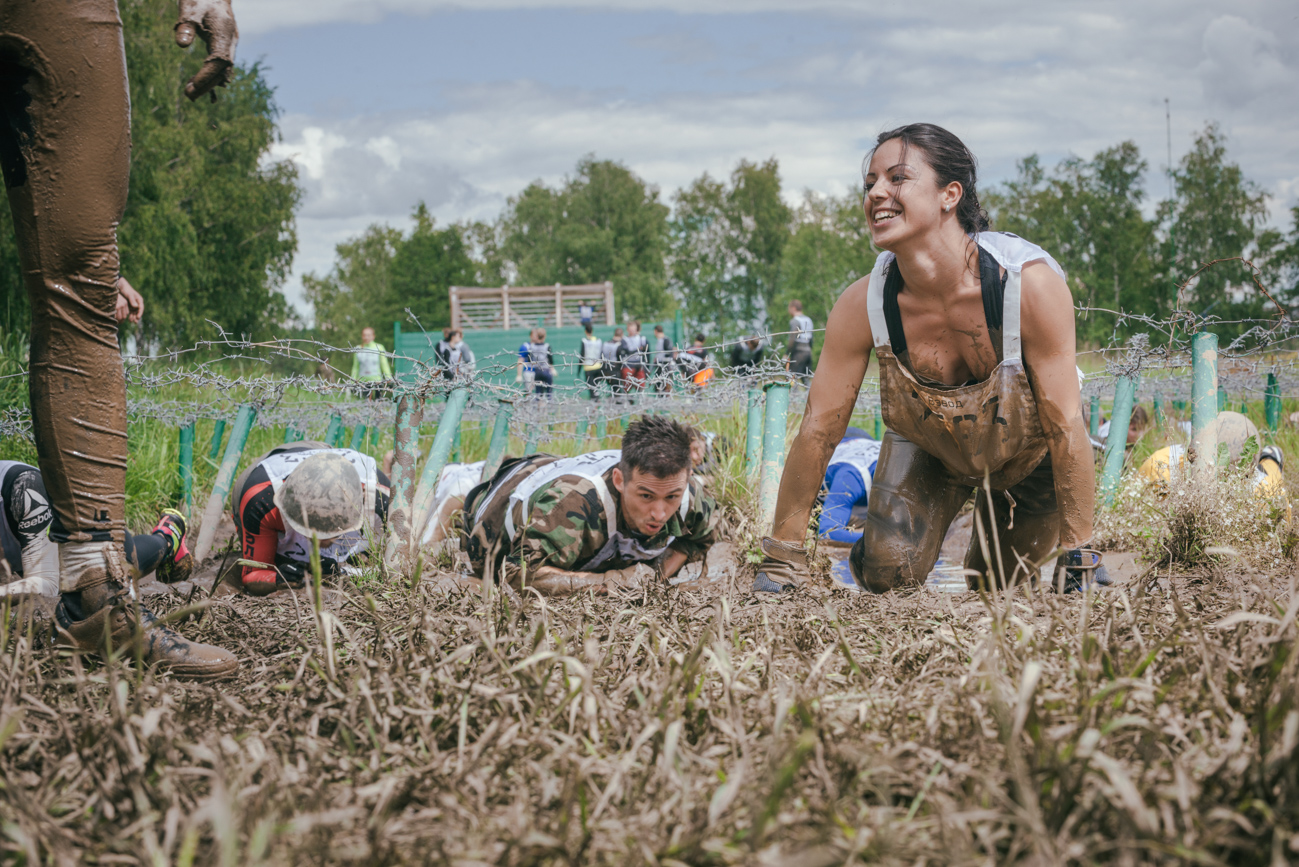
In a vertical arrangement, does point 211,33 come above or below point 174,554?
above

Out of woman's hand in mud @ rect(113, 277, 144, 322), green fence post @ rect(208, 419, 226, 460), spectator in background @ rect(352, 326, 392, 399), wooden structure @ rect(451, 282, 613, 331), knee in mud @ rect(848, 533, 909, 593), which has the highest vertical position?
wooden structure @ rect(451, 282, 613, 331)

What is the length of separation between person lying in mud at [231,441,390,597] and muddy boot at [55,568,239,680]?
6.38ft

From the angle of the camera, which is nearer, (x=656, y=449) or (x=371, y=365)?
(x=656, y=449)

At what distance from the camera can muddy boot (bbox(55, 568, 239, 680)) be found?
213 cm

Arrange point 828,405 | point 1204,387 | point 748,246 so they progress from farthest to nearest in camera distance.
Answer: point 748,246, point 1204,387, point 828,405

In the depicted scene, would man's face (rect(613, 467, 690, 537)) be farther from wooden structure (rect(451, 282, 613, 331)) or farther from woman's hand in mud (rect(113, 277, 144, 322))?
wooden structure (rect(451, 282, 613, 331))

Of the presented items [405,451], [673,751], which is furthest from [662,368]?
[673,751]

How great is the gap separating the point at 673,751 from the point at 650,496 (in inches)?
110

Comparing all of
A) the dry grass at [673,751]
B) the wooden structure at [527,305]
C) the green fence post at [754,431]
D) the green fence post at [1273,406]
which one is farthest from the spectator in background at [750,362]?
the wooden structure at [527,305]

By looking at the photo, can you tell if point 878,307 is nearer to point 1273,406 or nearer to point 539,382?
point 539,382

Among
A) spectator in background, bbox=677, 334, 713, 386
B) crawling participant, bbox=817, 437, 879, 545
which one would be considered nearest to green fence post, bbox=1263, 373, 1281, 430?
crawling participant, bbox=817, 437, 879, 545

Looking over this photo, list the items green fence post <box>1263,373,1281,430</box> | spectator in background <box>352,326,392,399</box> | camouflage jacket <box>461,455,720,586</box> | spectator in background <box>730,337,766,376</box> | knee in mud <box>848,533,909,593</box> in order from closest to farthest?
knee in mud <box>848,533,909,593</box>
spectator in background <box>352,326,392,399</box>
camouflage jacket <box>461,455,720,586</box>
spectator in background <box>730,337,766,376</box>
green fence post <box>1263,373,1281,430</box>

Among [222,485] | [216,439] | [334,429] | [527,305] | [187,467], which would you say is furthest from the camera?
[527,305]

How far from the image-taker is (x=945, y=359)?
332 cm
